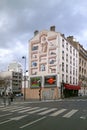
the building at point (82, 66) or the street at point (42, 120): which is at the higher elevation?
the building at point (82, 66)

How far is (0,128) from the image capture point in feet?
45.0

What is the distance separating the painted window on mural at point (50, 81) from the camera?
256 ft

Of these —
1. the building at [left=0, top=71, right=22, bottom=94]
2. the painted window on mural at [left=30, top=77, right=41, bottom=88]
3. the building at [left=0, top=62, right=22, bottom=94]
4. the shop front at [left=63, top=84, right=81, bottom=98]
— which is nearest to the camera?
the shop front at [left=63, top=84, right=81, bottom=98]

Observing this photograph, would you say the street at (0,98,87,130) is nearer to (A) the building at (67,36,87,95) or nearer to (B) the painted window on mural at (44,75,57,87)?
(B) the painted window on mural at (44,75,57,87)

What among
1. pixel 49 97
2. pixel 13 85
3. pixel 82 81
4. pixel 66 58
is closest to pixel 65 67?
pixel 66 58

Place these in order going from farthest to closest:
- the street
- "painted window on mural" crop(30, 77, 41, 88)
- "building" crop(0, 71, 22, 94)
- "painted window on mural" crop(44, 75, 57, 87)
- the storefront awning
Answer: "building" crop(0, 71, 22, 94)
"painted window on mural" crop(30, 77, 41, 88)
the storefront awning
"painted window on mural" crop(44, 75, 57, 87)
the street

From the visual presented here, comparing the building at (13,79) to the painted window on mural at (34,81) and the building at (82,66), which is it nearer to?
the building at (82,66)

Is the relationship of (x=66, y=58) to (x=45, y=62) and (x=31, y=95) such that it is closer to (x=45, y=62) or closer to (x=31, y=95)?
(x=45, y=62)

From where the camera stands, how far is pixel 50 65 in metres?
80.2

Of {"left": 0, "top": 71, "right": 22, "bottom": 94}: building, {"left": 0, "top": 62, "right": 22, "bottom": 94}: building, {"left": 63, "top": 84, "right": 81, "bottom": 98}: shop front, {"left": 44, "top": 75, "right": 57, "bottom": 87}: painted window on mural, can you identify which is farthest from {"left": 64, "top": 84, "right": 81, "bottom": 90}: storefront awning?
{"left": 0, "top": 71, "right": 22, "bottom": 94}: building

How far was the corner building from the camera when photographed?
78500 millimetres

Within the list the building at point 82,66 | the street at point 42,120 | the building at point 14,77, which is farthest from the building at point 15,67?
the street at point 42,120

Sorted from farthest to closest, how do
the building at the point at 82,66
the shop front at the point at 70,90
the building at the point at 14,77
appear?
the building at the point at 14,77
the building at the point at 82,66
the shop front at the point at 70,90

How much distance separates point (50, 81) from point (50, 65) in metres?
4.35
